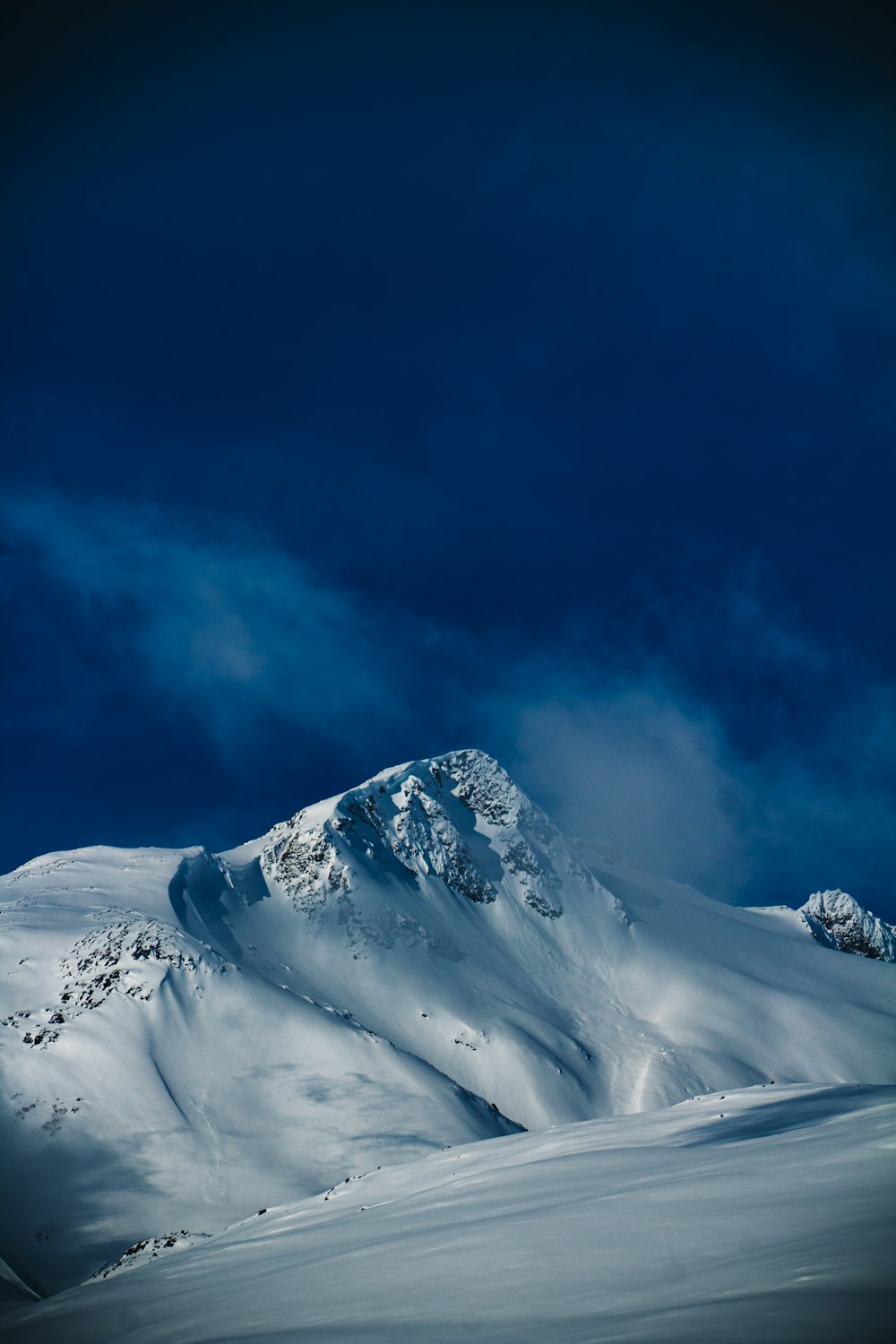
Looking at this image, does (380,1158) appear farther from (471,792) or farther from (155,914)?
(471,792)

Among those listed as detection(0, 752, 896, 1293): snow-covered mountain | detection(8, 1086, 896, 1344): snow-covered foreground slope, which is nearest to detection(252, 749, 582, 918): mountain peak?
detection(0, 752, 896, 1293): snow-covered mountain

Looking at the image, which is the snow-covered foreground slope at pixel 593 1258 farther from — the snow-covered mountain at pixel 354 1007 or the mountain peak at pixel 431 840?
the mountain peak at pixel 431 840

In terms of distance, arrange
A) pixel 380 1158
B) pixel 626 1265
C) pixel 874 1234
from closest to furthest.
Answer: pixel 874 1234 → pixel 626 1265 → pixel 380 1158

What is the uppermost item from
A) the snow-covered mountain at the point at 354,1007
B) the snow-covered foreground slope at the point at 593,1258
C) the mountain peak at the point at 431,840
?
the mountain peak at the point at 431,840

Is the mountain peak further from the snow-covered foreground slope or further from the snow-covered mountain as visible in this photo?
the snow-covered foreground slope

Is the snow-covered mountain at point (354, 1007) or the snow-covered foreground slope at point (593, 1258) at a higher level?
the snow-covered mountain at point (354, 1007)

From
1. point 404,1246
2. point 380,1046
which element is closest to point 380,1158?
point 380,1046

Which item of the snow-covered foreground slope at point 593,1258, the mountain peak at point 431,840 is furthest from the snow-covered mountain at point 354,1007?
the snow-covered foreground slope at point 593,1258

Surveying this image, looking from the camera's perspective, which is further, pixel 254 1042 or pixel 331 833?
pixel 331 833

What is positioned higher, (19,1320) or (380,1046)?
(380,1046)

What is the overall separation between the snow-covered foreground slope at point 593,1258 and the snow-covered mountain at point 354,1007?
50.9 feet

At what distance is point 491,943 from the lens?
124250 mm

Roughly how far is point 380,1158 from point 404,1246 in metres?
56.5

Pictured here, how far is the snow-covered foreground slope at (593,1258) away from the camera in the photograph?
6531 millimetres
